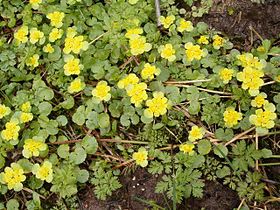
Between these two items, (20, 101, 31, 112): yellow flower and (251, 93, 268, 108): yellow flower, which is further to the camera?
(20, 101, 31, 112): yellow flower

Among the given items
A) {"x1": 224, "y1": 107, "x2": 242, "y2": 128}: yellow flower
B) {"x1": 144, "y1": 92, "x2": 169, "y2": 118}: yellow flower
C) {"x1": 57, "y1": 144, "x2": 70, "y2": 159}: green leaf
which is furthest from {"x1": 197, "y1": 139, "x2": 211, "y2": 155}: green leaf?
{"x1": 57, "y1": 144, "x2": 70, "y2": 159}: green leaf

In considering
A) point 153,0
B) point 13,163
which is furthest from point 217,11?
point 13,163

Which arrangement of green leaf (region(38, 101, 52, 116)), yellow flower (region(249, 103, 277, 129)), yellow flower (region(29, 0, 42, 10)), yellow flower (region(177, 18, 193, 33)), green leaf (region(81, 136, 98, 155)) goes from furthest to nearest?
1. yellow flower (region(29, 0, 42, 10))
2. yellow flower (region(177, 18, 193, 33))
3. green leaf (region(38, 101, 52, 116))
4. green leaf (region(81, 136, 98, 155))
5. yellow flower (region(249, 103, 277, 129))

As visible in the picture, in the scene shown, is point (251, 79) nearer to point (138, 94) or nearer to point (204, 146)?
point (204, 146)

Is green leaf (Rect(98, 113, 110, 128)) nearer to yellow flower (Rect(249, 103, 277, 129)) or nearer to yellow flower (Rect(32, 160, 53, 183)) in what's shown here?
yellow flower (Rect(32, 160, 53, 183))

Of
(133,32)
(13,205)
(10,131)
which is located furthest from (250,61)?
(13,205)

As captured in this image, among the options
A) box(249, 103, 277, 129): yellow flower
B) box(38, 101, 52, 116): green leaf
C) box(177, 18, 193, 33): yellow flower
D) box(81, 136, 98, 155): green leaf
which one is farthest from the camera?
box(177, 18, 193, 33): yellow flower
